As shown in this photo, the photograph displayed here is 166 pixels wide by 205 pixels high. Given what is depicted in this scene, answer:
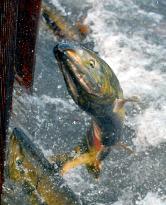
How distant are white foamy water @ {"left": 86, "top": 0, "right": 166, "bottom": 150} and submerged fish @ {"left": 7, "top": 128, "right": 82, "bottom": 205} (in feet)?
7.52

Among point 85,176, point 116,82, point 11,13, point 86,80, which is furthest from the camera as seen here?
point 85,176

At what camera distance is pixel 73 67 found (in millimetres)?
3299

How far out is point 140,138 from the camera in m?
6.23

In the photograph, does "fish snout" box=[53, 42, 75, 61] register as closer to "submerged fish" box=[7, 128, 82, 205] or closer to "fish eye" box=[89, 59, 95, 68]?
"fish eye" box=[89, 59, 95, 68]

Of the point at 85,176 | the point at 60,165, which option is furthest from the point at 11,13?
the point at 85,176

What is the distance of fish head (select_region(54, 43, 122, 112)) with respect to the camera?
326 cm

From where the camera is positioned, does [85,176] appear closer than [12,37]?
No

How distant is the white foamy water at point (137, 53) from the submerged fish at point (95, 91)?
1690mm

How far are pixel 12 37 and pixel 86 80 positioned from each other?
936 millimetres

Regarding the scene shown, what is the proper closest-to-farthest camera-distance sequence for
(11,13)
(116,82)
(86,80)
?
(11,13) → (86,80) → (116,82)

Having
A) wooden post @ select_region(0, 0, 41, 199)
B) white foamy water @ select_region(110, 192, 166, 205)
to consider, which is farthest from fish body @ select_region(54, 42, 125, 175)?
white foamy water @ select_region(110, 192, 166, 205)

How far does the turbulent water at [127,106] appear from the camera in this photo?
554 centimetres

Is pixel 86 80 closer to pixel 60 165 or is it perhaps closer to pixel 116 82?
pixel 116 82

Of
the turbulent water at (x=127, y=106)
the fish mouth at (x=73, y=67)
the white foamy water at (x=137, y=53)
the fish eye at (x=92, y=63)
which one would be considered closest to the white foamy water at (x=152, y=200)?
the turbulent water at (x=127, y=106)
